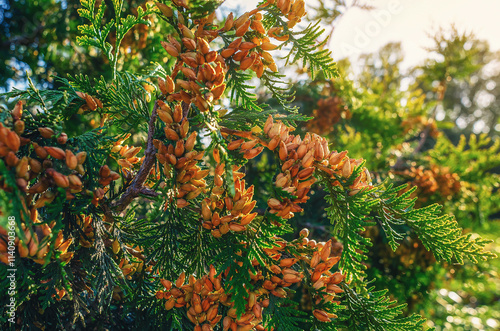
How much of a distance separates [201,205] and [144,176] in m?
0.17

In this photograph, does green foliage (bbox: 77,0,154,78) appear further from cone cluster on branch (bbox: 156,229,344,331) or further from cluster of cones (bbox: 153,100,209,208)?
cone cluster on branch (bbox: 156,229,344,331)

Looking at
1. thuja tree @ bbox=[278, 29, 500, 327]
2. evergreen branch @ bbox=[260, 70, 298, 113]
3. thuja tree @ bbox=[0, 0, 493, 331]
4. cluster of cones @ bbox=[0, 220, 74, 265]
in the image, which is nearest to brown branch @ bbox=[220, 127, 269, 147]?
thuja tree @ bbox=[0, 0, 493, 331]

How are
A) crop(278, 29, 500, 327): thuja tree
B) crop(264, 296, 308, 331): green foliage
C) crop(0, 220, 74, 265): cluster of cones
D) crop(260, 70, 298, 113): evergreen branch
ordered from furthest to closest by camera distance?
crop(278, 29, 500, 327): thuja tree < crop(260, 70, 298, 113): evergreen branch < crop(264, 296, 308, 331): green foliage < crop(0, 220, 74, 265): cluster of cones

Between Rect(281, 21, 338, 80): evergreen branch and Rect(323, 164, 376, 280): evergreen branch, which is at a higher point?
Rect(281, 21, 338, 80): evergreen branch

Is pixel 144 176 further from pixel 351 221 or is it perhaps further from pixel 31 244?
pixel 351 221

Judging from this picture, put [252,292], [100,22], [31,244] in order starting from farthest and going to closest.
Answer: [100,22], [252,292], [31,244]

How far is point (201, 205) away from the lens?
709mm

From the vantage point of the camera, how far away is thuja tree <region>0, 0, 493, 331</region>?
2.01ft

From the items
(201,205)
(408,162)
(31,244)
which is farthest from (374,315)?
(408,162)

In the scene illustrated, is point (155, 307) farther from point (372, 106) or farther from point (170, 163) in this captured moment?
point (372, 106)

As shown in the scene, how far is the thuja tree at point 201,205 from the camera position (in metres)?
0.61

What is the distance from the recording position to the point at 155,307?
2.50 ft

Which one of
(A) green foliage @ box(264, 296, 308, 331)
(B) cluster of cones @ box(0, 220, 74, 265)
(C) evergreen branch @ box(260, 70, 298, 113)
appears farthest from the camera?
(C) evergreen branch @ box(260, 70, 298, 113)

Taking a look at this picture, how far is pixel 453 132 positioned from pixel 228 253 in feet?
27.3
